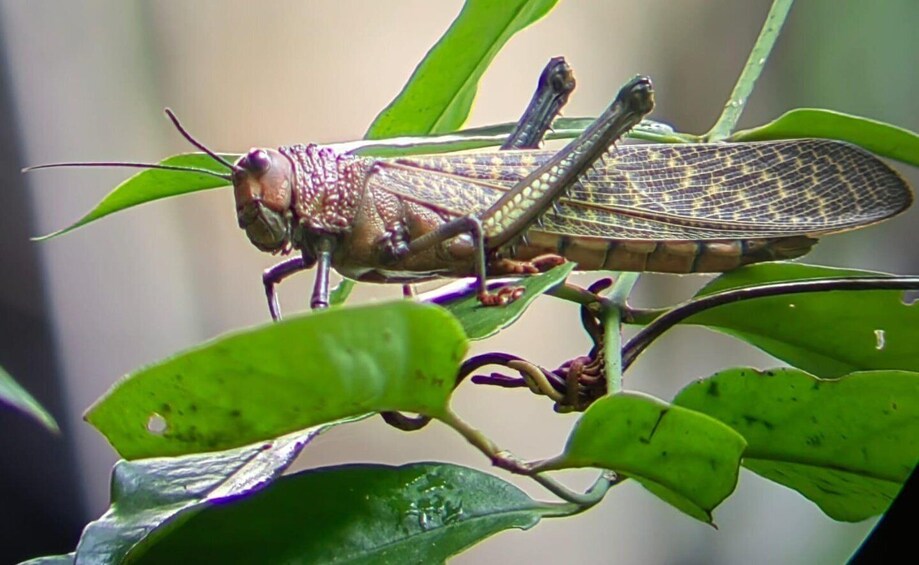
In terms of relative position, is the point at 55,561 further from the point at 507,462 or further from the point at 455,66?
the point at 455,66

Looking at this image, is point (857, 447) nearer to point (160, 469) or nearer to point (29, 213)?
point (160, 469)

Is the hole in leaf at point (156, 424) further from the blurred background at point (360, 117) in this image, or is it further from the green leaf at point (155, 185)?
the blurred background at point (360, 117)

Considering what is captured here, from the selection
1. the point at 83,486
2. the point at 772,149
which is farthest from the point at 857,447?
the point at 83,486

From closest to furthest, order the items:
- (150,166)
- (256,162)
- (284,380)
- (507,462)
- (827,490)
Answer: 1. (284,380)
2. (507,462)
3. (827,490)
4. (150,166)
5. (256,162)

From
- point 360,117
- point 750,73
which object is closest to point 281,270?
point 750,73

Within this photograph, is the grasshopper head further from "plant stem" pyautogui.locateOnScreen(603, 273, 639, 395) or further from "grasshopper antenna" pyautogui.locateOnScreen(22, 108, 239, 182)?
"plant stem" pyautogui.locateOnScreen(603, 273, 639, 395)

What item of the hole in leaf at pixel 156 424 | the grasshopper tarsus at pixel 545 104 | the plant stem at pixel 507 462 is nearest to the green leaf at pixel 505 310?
the plant stem at pixel 507 462
